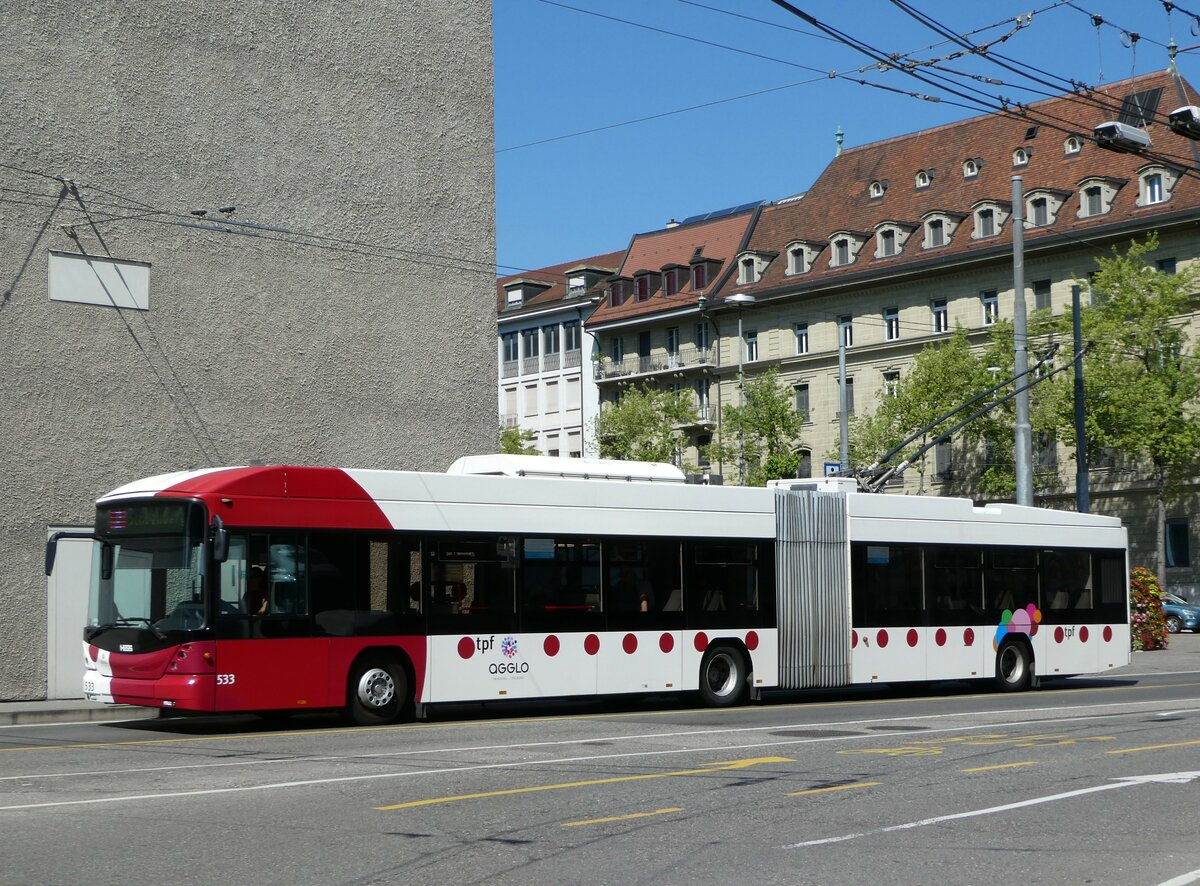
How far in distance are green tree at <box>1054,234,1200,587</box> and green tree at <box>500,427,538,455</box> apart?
1264 inches

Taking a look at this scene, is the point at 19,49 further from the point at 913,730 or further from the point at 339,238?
the point at 913,730

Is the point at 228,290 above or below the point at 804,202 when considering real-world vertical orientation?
below

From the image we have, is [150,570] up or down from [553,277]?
down

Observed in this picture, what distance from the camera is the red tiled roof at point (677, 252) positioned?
8288 centimetres

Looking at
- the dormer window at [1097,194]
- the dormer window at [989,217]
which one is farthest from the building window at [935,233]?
the dormer window at [1097,194]

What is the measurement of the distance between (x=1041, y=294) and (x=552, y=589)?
4891 cm

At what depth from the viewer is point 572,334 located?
9075 cm

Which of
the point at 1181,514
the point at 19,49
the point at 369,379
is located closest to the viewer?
the point at 19,49

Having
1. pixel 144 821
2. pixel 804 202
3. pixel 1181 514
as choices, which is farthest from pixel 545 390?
pixel 144 821

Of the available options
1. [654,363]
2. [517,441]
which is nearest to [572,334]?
[654,363]

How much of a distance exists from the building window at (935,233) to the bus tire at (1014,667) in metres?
46.4

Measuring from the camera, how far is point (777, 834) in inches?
375

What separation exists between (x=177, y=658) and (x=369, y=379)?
1082cm

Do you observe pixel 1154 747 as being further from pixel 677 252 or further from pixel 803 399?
pixel 677 252
